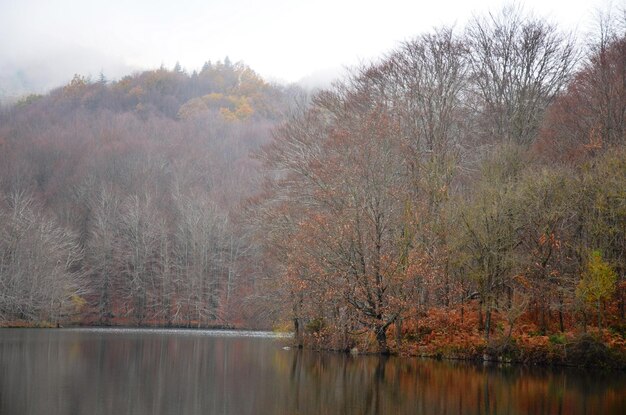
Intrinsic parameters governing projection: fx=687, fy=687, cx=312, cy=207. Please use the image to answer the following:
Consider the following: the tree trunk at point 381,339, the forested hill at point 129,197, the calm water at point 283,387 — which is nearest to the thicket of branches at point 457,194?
the tree trunk at point 381,339

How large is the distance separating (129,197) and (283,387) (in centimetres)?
6049

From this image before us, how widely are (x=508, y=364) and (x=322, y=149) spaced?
41.7ft

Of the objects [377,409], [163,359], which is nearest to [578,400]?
[377,409]

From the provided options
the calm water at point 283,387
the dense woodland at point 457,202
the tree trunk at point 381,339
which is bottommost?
the calm water at point 283,387

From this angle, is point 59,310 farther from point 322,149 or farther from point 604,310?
point 604,310

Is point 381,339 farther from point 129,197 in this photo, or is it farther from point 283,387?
point 129,197

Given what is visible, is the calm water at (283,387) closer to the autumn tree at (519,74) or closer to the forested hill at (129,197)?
the autumn tree at (519,74)

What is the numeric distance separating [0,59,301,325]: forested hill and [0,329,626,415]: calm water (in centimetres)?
2769

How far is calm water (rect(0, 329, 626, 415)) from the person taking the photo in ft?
44.8

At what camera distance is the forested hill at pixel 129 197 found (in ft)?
196

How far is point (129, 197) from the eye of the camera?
74312mm

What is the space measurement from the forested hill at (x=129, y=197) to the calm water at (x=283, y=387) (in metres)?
27.7

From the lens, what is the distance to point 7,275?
57.4 meters

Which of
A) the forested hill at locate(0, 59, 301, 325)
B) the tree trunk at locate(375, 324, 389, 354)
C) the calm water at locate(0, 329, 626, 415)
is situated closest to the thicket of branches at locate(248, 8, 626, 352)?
the tree trunk at locate(375, 324, 389, 354)
